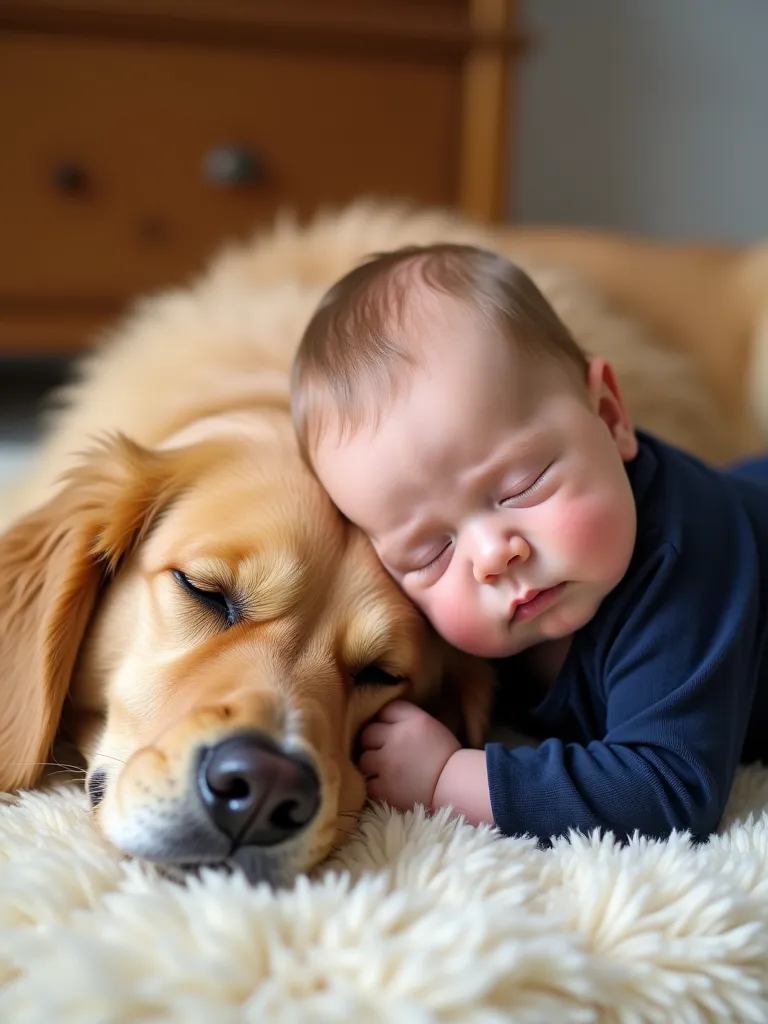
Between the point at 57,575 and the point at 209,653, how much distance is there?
0.23m

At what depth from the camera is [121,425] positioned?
57.7 inches

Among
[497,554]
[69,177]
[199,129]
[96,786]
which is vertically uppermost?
[199,129]

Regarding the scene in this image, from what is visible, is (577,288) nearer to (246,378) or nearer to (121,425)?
(246,378)

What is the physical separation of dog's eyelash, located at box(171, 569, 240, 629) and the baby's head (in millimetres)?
162

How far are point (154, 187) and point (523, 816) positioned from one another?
1.99m

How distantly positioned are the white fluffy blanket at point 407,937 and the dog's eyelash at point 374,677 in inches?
8.8

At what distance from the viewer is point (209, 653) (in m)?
1.00

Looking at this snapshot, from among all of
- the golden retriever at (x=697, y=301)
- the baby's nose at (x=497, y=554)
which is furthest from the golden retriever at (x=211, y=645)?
the golden retriever at (x=697, y=301)

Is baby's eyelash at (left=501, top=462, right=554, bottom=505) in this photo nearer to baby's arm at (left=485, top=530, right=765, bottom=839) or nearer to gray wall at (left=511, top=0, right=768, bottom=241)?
baby's arm at (left=485, top=530, right=765, bottom=839)

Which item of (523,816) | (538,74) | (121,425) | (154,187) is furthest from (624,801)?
(538,74)

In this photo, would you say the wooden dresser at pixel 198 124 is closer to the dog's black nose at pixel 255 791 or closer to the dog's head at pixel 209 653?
the dog's head at pixel 209 653

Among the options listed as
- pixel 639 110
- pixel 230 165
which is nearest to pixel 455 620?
pixel 230 165

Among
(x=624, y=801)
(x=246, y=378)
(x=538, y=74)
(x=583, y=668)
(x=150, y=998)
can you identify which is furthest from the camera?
(x=538, y=74)

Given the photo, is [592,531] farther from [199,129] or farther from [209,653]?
[199,129]
